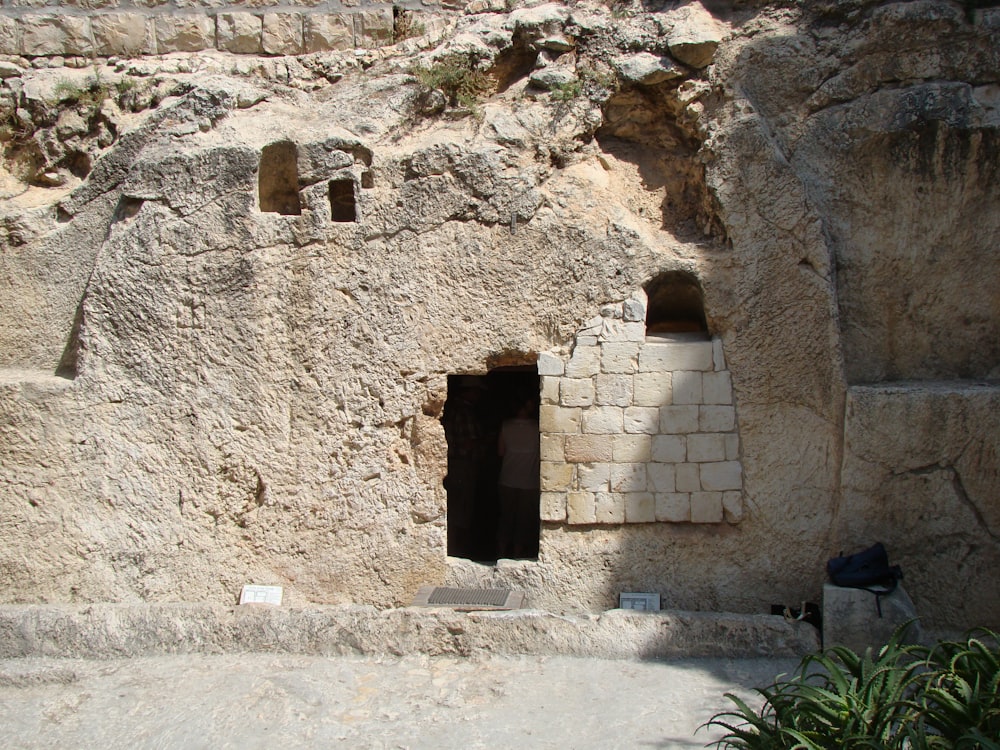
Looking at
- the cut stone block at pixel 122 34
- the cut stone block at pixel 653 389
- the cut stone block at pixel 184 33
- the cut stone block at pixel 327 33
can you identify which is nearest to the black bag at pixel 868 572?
the cut stone block at pixel 653 389

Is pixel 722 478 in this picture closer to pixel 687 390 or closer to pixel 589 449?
pixel 687 390

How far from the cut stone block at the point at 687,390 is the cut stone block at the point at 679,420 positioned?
0.13 feet

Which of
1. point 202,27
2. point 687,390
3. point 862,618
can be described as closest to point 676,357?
point 687,390

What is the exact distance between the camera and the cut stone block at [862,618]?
15.0 feet

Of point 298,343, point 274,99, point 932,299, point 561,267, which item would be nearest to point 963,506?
point 932,299

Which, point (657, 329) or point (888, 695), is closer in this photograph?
point (888, 695)

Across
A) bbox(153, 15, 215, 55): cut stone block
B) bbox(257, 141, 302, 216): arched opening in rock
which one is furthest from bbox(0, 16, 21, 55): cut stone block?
bbox(257, 141, 302, 216): arched opening in rock

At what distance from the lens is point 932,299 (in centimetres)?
557

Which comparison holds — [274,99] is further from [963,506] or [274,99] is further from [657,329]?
[963,506]

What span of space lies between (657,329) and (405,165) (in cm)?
187

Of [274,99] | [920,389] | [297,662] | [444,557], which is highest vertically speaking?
[274,99]

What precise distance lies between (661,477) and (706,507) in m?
0.31

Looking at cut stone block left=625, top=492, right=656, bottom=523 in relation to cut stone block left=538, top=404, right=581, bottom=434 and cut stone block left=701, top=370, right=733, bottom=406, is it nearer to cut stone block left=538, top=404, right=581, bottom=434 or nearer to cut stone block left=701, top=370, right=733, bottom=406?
cut stone block left=538, top=404, right=581, bottom=434

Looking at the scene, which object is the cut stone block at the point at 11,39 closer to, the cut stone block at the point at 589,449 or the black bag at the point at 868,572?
the cut stone block at the point at 589,449
